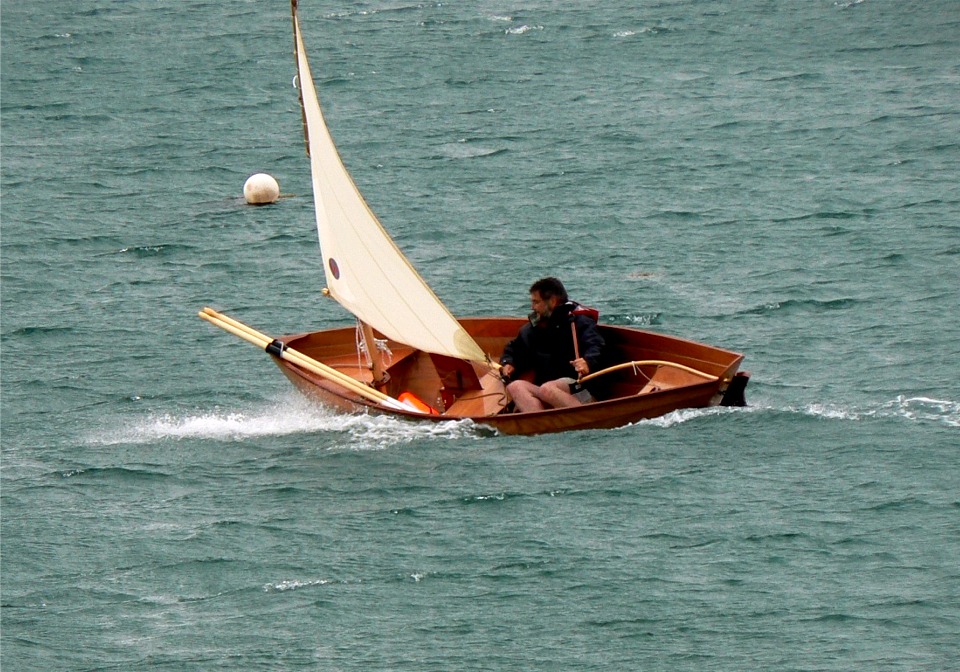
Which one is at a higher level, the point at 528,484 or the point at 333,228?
the point at 333,228

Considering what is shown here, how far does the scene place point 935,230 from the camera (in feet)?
85.5

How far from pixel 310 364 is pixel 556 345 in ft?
9.10

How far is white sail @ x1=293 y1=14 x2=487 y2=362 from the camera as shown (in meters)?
18.7

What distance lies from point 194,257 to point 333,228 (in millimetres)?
7934

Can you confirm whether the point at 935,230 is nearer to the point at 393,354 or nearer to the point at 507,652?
the point at 393,354

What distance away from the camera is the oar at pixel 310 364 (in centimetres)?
1861

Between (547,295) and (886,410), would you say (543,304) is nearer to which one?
(547,295)

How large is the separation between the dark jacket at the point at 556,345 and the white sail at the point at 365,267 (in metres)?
0.51

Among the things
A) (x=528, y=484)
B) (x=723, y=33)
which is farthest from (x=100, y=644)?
(x=723, y=33)

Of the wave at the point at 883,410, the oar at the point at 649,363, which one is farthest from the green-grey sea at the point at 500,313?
the oar at the point at 649,363

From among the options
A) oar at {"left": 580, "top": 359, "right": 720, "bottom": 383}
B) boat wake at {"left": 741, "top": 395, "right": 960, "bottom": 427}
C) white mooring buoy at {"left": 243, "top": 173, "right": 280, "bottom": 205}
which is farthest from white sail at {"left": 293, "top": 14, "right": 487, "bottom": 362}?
white mooring buoy at {"left": 243, "top": 173, "right": 280, "bottom": 205}

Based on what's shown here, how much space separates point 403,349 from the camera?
65.5ft

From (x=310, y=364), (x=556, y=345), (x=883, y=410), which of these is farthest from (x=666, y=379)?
(x=310, y=364)

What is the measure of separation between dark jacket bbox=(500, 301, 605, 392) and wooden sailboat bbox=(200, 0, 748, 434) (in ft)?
1.18
